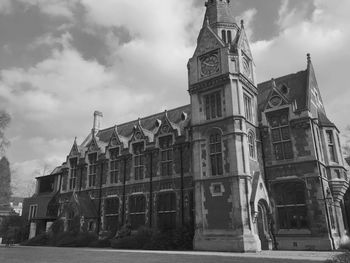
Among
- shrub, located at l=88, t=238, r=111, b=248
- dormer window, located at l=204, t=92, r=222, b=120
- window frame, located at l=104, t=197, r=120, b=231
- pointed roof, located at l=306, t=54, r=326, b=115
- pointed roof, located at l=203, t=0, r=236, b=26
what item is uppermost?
pointed roof, located at l=203, t=0, r=236, b=26

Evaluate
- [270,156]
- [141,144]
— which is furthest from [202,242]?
[141,144]

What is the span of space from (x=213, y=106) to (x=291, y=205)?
10.0m

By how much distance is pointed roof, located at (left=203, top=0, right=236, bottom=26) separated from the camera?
31.4 m

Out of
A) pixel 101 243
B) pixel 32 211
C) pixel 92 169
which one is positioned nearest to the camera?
pixel 101 243

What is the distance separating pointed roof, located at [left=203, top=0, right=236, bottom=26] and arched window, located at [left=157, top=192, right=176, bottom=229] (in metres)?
17.3

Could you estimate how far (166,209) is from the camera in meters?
30.7

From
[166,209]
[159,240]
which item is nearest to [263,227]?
[159,240]

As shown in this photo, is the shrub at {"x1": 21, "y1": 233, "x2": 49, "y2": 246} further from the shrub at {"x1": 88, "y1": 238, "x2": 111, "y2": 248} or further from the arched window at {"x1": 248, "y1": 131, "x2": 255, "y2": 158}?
the arched window at {"x1": 248, "y1": 131, "x2": 255, "y2": 158}

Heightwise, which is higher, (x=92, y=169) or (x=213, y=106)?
(x=213, y=106)

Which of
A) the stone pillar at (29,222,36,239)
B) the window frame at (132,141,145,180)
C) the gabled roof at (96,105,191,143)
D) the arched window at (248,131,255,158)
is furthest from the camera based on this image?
the stone pillar at (29,222,36,239)

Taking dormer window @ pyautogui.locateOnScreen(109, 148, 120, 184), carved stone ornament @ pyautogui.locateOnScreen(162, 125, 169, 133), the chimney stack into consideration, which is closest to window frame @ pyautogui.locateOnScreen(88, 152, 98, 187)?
dormer window @ pyautogui.locateOnScreen(109, 148, 120, 184)

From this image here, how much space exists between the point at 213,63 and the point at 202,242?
14850 millimetres

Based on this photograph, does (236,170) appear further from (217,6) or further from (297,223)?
(217,6)

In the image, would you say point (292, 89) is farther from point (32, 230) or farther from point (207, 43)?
point (32, 230)
